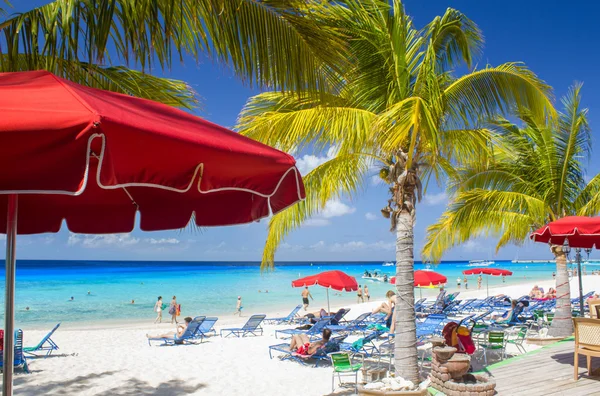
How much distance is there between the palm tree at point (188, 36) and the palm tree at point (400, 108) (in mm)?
1806

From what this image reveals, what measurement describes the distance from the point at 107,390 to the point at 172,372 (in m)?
1.64

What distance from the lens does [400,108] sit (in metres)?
6.20

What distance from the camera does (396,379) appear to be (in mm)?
5684

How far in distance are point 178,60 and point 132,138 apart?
Answer: 9.34ft

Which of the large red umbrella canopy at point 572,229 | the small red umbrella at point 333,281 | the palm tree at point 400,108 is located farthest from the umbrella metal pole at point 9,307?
the small red umbrella at point 333,281

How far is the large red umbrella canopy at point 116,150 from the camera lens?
5.04 ft

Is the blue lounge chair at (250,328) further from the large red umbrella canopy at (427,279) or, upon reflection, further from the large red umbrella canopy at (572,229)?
the large red umbrella canopy at (572,229)

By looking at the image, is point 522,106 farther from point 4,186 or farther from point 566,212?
point 4,186

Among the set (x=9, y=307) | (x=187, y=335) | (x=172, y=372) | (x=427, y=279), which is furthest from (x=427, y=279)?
(x=9, y=307)

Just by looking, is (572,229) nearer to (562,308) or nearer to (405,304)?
(405,304)

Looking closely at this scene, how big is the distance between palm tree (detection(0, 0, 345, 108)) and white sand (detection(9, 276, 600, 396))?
217 inches

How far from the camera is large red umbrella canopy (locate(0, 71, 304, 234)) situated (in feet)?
5.04

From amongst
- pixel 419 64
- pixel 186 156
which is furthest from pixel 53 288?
pixel 186 156

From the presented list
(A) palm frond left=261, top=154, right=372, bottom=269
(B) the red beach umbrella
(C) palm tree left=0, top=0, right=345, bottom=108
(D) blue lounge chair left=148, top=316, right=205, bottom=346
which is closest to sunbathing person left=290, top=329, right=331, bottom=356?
(A) palm frond left=261, top=154, right=372, bottom=269
